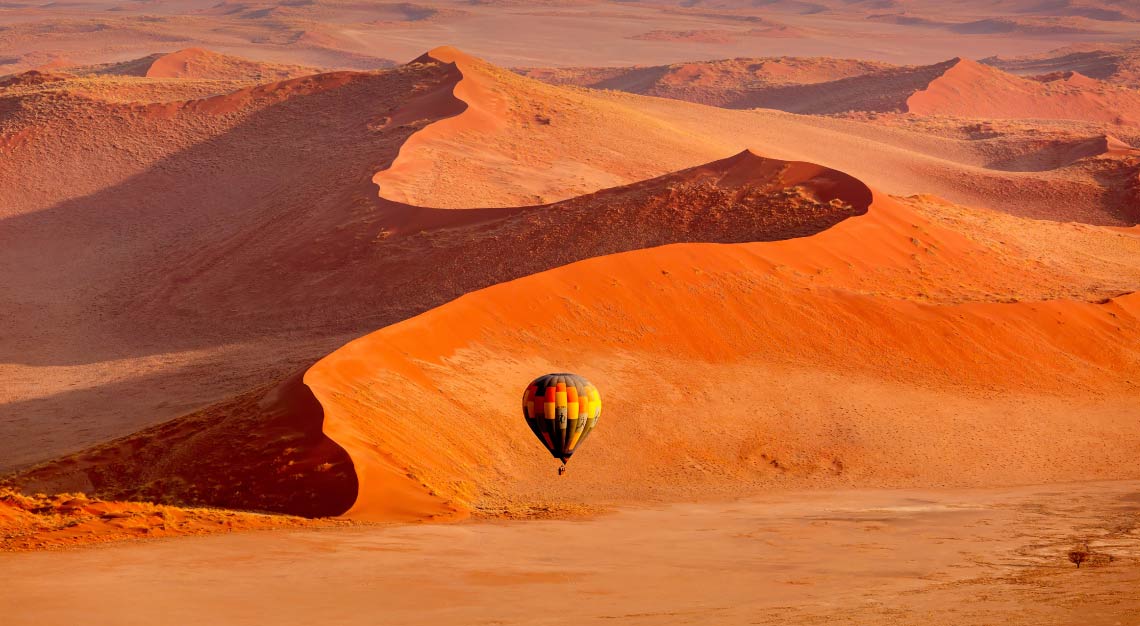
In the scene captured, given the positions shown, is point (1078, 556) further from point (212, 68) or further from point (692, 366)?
point (212, 68)

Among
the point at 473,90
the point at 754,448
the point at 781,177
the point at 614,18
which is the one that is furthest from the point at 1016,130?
the point at 614,18

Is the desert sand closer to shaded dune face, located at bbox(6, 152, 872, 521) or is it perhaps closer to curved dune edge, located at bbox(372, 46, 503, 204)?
shaded dune face, located at bbox(6, 152, 872, 521)

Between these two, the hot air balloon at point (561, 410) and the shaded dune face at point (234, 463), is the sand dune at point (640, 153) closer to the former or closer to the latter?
the shaded dune face at point (234, 463)

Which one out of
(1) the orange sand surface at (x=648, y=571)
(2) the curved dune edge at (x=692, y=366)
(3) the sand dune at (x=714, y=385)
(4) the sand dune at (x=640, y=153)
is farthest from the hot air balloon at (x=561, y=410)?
(4) the sand dune at (x=640, y=153)

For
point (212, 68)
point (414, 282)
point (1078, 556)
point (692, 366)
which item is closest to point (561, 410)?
point (692, 366)

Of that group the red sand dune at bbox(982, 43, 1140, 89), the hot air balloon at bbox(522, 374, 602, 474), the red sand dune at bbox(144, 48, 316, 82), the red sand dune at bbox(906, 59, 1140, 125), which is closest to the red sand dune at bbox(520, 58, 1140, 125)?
the red sand dune at bbox(906, 59, 1140, 125)

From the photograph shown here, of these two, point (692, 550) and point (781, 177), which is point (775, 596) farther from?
point (781, 177)
